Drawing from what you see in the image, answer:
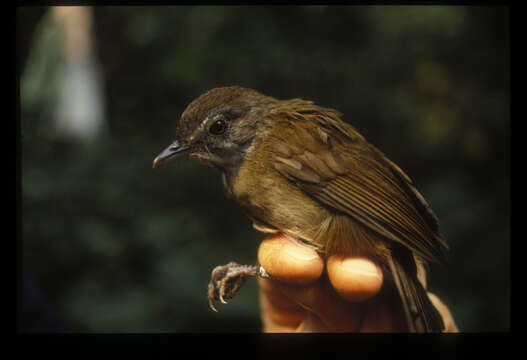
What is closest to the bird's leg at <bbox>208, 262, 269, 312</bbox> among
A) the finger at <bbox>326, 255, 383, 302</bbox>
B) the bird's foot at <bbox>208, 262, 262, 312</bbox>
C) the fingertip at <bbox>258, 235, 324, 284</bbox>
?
the bird's foot at <bbox>208, 262, 262, 312</bbox>

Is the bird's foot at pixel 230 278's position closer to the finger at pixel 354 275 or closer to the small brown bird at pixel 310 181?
the small brown bird at pixel 310 181

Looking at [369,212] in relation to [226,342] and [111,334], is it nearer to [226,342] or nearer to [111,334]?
[226,342]

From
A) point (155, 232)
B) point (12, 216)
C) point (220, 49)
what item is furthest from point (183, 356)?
point (220, 49)

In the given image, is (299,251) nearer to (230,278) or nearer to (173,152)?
(230,278)

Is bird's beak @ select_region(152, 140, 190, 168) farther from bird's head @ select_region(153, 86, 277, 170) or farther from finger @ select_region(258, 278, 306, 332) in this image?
finger @ select_region(258, 278, 306, 332)

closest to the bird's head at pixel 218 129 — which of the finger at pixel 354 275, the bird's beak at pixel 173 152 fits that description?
the bird's beak at pixel 173 152

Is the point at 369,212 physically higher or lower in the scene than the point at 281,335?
higher

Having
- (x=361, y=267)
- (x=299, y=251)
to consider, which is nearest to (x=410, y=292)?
(x=361, y=267)
